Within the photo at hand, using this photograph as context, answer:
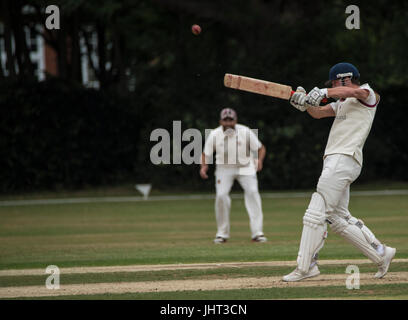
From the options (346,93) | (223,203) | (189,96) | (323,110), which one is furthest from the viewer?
(189,96)

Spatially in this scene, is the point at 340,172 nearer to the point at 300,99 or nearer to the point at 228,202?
the point at 300,99

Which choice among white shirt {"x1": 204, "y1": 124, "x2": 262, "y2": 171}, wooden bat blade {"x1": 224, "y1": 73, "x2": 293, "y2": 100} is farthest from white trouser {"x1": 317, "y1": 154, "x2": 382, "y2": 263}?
white shirt {"x1": 204, "y1": 124, "x2": 262, "y2": 171}

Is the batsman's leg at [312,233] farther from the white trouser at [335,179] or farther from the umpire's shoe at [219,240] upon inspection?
the umpire's shoe at [219,240]

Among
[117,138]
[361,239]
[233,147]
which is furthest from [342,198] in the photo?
[117,138]

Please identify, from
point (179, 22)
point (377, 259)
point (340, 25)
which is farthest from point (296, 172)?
point (377, 259)

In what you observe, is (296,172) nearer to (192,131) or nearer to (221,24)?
(192,131)

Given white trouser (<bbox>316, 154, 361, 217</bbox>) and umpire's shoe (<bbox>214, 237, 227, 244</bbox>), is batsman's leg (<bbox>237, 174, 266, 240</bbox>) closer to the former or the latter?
umpire's shoe (<bbox>214, 237, 227, 244</bbox>)

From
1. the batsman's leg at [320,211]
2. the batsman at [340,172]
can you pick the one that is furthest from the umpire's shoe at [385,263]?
the batsman's leg at [320,211]

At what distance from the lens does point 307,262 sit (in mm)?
7738

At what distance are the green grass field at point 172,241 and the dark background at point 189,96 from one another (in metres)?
3.25

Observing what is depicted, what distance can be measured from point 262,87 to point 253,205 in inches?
187

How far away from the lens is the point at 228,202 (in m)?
12.6

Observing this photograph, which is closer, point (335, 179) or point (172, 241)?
point (335, 179)

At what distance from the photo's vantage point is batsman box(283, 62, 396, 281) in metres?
7.73
